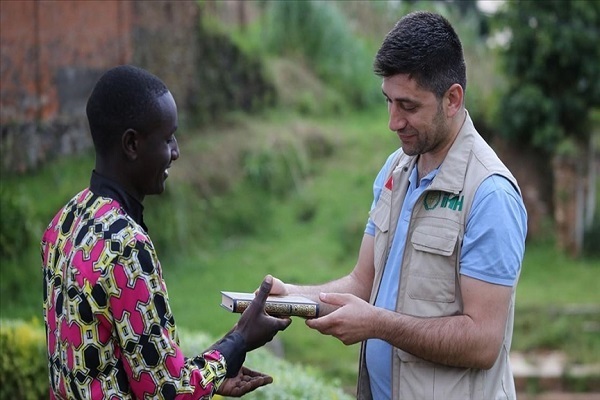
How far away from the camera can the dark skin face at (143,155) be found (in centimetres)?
257

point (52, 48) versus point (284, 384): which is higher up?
point (52, 48)

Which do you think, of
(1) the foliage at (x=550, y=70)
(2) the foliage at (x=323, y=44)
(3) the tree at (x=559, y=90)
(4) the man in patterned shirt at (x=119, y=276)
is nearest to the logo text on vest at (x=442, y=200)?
(4) the man in patterned shirt at (x=119, y=276)

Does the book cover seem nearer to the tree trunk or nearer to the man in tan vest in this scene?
the man in tan vest

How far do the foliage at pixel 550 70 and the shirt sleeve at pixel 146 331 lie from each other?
1110cm

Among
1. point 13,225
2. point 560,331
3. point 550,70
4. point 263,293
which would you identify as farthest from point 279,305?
point 550,70

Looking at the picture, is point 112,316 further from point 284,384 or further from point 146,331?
point 284,384

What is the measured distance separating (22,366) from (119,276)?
3.05 meters

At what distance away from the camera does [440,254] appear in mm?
2924

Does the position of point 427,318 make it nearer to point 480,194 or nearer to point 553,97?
point 480,194

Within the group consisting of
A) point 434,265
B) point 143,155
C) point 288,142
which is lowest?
point 434,265

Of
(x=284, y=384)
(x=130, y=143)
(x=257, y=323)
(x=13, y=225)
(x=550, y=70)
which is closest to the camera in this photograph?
(x=130, y=143)

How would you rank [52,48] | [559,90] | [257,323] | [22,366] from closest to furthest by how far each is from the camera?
[257,323], [22,366], [52,48], [559,90]

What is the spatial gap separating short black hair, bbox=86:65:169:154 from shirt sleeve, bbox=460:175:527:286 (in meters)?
1.00

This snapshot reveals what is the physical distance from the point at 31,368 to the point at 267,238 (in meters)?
6.70
